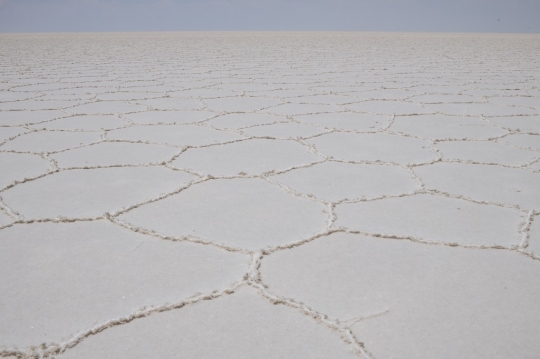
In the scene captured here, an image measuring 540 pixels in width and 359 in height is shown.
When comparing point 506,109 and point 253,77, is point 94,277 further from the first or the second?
point 253,77

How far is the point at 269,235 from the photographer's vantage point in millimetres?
1063

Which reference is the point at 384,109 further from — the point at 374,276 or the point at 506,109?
the point at 374,276

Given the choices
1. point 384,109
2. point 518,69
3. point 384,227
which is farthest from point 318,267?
point 518,69

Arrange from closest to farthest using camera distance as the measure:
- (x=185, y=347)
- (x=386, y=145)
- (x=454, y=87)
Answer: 1. (x=185, y=347)
2. (x=386, y=145)
3. (x=454, y=87)

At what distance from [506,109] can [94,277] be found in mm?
2387

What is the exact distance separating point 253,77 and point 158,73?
3.11ft

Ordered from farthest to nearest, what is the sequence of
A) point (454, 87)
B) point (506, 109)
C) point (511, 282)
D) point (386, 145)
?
point (454, 87) < point (506, 109) < point (386, 145) < point (511, 282)

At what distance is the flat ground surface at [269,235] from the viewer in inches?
29.1

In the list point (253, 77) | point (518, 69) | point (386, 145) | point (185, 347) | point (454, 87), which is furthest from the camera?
point (518, 69)

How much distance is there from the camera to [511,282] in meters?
0.88

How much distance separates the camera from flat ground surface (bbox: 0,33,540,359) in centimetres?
74

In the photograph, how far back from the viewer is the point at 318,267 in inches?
36.4

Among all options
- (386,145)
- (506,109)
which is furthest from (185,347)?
(506,109)

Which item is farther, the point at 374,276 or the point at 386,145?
the point at 386,145
